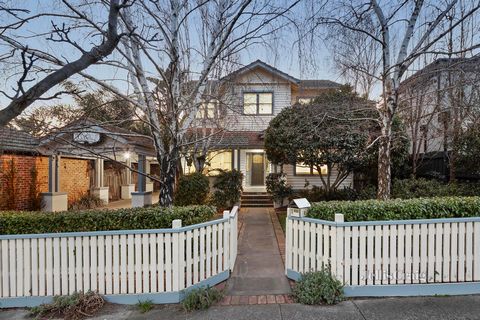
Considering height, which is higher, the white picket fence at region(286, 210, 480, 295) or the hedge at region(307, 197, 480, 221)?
the hedge at region(307, 197, 480, 221)

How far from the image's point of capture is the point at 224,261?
488 cm

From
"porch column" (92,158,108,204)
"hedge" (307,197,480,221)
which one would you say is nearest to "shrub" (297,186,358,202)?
"hedge" (307,197,480,221)

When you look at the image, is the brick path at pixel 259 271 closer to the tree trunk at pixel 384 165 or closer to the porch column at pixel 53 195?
the tree trunk at pixel 384 165

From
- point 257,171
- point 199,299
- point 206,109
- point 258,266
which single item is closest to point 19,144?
point 206,109

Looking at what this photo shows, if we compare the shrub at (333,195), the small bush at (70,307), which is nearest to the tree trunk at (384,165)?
the shrub at (333,195)

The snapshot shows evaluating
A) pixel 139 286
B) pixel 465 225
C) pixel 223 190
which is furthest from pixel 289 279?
pixel 223 190

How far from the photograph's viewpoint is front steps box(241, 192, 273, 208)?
12734 mm

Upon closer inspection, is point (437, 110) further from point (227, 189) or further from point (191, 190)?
point (191, 190)

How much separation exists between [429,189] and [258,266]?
6814 millimetres

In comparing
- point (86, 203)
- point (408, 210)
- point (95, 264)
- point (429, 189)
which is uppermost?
point (408, 210)

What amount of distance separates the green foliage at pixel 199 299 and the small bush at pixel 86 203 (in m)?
11.0

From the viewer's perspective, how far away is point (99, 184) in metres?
15.1

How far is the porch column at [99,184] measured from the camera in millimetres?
14562

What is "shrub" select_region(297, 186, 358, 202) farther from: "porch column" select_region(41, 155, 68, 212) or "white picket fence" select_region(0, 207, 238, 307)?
"porch column" select_region(41, 155, 68, 212)
